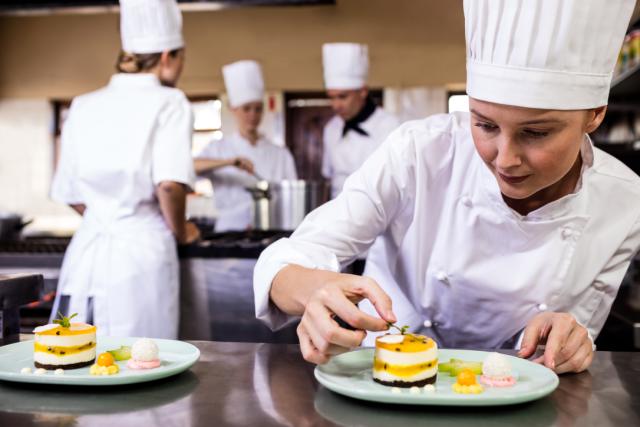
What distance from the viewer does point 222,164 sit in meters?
3.94

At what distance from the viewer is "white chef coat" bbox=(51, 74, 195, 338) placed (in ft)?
8.73

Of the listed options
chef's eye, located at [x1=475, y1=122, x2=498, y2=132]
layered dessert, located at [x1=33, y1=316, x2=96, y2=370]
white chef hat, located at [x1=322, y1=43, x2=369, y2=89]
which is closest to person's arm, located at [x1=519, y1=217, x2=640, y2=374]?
chef's eye, located at [x1=475, y1=122, x2=498, y2=132]

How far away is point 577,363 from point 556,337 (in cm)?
5

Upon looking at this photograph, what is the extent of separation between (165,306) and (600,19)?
200 centimetres

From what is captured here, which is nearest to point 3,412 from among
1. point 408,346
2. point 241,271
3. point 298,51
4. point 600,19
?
point 408,346

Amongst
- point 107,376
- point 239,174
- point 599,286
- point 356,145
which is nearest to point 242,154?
point 239,174

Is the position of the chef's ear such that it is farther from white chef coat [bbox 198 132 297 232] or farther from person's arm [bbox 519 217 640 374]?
white chef coat [bbox 198 132 297 232]

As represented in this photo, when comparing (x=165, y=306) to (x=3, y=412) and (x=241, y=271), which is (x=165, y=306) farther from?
(x=3, y=412)

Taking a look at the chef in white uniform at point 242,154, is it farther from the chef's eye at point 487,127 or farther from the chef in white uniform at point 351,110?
the chef's eye at point 487,127

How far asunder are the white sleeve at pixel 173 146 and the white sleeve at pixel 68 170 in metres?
0.35

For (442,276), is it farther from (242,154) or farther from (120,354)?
(242,154)

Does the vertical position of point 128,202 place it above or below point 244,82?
below

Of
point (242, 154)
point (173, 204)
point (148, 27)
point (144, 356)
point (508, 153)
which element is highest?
point (148, 27)

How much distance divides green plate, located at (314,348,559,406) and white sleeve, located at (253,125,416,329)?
0.76ft
